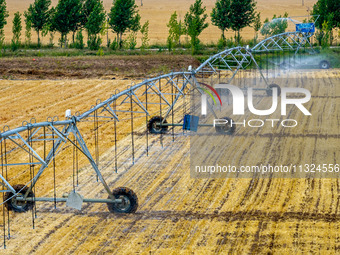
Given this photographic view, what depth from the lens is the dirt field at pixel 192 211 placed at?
19.8 m

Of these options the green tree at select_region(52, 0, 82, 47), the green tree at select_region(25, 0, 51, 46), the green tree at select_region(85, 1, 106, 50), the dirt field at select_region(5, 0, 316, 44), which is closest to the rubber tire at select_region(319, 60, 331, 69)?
the green tree at select_region(85, 1, 106, 50)

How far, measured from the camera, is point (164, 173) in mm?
27312

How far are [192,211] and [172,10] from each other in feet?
338

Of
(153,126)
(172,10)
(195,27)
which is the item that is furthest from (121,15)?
(172,10)

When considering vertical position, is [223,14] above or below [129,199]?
above

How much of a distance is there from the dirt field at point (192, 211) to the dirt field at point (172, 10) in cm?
6649

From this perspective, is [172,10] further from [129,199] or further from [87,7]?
[129,199]

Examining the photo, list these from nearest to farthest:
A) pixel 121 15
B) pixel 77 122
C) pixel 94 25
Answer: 1. pixel 77 122
2. pixel 94 25
3. pixel 121 15

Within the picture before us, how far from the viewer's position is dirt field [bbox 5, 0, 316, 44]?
10212 cm

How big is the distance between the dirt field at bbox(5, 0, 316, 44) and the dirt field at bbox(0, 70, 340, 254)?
66.5 metres

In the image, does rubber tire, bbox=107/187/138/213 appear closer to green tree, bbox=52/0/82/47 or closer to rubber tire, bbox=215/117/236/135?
rubber tire, bbox=215/117/236/135

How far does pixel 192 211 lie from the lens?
74.8 ft

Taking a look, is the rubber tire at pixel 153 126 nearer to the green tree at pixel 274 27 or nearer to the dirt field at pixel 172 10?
the green tree at pixel 274 27

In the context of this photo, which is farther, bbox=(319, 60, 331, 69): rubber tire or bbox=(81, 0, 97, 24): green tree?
bbox=(81, 0, 97, 24): green tree
